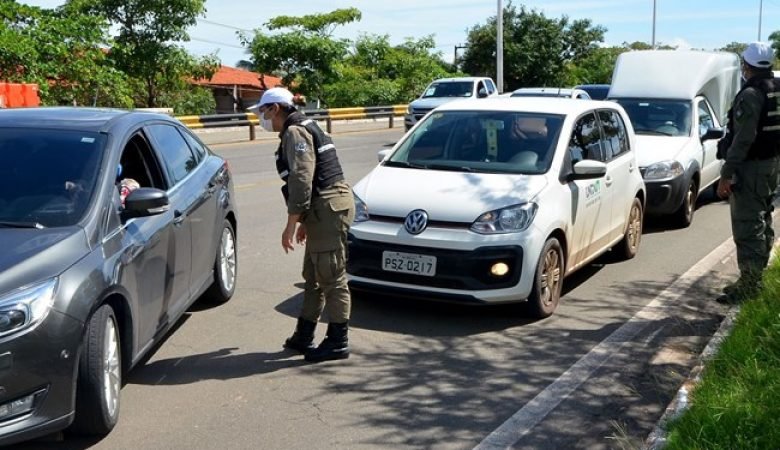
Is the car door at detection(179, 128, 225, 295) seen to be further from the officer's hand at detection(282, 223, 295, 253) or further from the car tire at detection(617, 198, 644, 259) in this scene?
the car tire at detection(617, 198, 644, 259)

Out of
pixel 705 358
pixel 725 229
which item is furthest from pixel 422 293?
pixel 725 229

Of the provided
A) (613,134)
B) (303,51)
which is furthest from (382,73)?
(613,134)

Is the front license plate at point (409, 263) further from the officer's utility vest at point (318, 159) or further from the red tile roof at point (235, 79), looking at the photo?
the red tile roof at point (235, 79)

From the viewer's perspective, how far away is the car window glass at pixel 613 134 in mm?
8180

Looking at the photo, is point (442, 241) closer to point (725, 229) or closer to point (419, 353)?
point (419, 353)

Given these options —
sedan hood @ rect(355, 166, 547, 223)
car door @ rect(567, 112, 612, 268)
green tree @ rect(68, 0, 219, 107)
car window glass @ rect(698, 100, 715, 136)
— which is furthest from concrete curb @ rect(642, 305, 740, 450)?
green tree @ rect(68, 0, 219, 107)

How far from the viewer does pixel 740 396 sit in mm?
4395

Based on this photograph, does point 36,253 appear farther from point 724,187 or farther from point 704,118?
point 704,118

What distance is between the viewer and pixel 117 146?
5.10m

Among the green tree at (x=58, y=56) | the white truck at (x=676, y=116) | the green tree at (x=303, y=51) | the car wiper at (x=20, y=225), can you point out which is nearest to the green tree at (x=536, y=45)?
the green tree at (x=303, y=51)

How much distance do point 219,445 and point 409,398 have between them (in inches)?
46.6

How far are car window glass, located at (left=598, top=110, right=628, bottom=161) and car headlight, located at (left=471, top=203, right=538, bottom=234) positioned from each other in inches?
79.6

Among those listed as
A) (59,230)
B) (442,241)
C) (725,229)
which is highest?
(59,230)

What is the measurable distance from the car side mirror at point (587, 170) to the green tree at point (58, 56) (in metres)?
16.5
